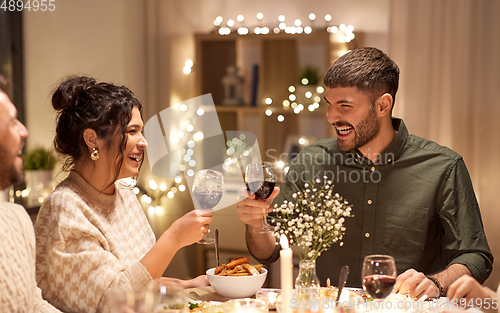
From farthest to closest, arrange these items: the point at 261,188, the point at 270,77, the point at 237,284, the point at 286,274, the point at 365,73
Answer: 1. the point at 270,77
2. the point at 365,73
3. the point at 261,188
4. the point at 237,284
5. the point at 286,274

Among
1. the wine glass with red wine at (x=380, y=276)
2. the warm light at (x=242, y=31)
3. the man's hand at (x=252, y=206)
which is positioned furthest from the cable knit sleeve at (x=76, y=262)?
the warm light at (x=242, y=31)

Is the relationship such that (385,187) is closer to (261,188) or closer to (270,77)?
(261,188)

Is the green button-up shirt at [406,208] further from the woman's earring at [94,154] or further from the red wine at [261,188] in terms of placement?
the woman's earring at [94,154]

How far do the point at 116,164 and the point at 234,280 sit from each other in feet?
1.76

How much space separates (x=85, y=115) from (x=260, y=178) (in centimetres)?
60

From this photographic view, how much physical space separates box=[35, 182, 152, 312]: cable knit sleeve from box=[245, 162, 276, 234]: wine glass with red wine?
43 cm

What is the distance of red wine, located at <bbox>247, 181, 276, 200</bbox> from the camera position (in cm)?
145

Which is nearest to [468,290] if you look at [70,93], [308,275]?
[308,275]

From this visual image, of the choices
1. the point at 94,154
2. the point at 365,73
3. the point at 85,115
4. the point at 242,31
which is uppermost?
the point at 242,31

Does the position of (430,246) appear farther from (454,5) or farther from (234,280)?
(454,5)

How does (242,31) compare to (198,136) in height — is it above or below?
above

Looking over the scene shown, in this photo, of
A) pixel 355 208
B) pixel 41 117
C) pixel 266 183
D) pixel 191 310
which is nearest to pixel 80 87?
pixel 266 183

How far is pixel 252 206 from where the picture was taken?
1546 millimetres

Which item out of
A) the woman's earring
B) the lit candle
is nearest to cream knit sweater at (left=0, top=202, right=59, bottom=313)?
the woman's earring
